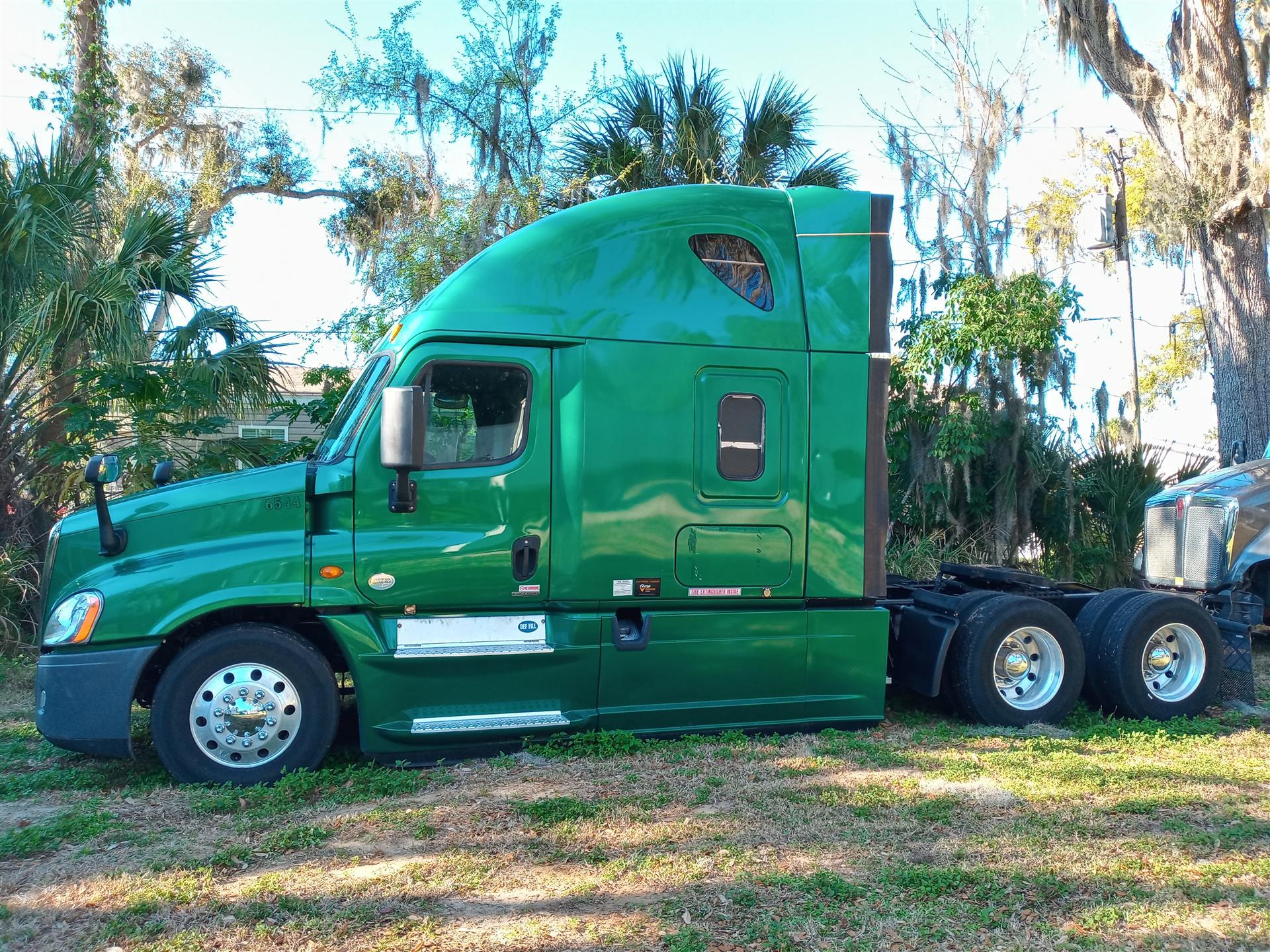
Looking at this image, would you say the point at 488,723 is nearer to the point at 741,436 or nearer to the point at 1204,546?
the point at 741,436

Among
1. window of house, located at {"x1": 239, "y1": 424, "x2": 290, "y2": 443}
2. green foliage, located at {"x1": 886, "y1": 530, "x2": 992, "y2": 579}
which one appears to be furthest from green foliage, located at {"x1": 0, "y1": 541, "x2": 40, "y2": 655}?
green foliage, located at {"x1": 886, "y1": 530, "x2": 992, "y2": 579}

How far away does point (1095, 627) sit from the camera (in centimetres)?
748

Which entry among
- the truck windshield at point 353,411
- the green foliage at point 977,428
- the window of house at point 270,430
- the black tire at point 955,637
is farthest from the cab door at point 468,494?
the window of house at point 270,430

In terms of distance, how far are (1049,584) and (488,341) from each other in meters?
4.75

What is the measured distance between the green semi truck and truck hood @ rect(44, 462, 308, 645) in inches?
0.6

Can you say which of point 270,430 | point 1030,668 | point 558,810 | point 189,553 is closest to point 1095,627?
point 1030,668

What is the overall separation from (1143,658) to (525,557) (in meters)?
4.44

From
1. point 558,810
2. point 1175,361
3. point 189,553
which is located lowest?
point 558,810

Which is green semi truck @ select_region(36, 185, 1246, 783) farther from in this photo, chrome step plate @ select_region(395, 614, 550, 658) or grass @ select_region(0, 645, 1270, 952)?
grass @ select_region(0, 645, 1270, 952)

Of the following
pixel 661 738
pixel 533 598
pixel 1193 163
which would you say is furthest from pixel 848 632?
pixel 1193 163

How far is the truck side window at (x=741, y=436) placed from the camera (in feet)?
21.3

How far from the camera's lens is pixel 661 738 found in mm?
6625

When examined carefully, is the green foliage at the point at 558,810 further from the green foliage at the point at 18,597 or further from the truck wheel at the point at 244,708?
the green foliage at the point at 18,597

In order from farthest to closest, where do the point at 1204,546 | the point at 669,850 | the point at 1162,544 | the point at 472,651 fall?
the point at 1162,544 < the point at 1204,546 < the point at 472,651 < the point at 669,850
